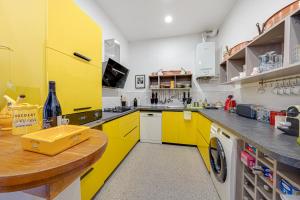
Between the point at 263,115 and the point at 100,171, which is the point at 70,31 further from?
the point at 263,115

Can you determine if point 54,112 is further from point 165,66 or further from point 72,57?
point 165,66

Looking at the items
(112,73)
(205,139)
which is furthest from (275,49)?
(112,73)

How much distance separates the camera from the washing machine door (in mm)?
1246

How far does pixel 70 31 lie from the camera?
43.5 inches

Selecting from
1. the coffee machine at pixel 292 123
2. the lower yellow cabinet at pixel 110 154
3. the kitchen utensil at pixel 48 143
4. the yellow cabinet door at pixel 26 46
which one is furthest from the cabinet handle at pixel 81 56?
the coffee machine at pixel 292 123

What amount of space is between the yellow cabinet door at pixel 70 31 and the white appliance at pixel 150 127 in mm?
1866

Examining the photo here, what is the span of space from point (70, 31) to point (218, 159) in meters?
1.81

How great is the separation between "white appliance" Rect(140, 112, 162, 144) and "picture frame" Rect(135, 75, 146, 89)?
0.92m

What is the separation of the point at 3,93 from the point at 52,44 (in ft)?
1.46

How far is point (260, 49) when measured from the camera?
146 cm

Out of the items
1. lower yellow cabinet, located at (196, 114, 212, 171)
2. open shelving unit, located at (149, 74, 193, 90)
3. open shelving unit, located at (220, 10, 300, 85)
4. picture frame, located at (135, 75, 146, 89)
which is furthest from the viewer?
picture frame, located at (135, 75, 146, 89)

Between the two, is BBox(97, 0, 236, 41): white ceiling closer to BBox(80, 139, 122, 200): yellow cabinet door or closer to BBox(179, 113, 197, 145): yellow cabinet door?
BBox(179, 113, 197, 145): yellow cabinet door

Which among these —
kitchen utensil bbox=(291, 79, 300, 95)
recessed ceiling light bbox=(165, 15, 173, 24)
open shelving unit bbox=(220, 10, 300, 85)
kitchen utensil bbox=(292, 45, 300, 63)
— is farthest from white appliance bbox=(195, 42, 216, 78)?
kitchen utensil bbox=(292, 45, 300, 63)

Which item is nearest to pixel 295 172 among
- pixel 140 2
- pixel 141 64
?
pixel 140 2
